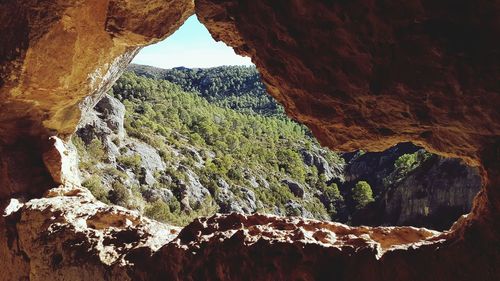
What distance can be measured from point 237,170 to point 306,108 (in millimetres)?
50634

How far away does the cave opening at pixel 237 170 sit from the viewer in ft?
111

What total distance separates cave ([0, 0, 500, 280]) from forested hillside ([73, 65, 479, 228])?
16.8m

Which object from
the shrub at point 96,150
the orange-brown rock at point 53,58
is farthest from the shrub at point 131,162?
the orange-brown rock at point 53,58

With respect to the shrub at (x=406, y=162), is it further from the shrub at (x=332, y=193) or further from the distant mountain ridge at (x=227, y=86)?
the distant mountain ridge at (x=227, y=86)

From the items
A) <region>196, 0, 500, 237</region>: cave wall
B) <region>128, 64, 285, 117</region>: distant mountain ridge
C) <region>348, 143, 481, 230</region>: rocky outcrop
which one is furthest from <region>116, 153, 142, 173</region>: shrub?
<region>128, 64, 285, 117</region>: distant mountain ridge

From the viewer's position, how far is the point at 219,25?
5301 mm

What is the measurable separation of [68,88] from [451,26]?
22.9 feet

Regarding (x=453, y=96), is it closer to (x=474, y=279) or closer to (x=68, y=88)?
(x=474, y=279)

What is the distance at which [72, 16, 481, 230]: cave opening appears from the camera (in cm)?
3384

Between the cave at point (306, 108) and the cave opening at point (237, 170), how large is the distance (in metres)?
20.3

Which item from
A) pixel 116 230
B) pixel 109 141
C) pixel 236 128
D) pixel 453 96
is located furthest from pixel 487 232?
pixel 236 128

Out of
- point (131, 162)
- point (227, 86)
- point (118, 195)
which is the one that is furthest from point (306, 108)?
point (227, 86)

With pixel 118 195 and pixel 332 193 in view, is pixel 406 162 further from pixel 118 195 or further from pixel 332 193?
pixel 118 195

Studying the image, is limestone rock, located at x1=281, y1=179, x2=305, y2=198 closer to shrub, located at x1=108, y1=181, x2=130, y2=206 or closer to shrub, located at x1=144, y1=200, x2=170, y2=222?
shrub, located at x1=144, y1=200, x2=170, y2=222
